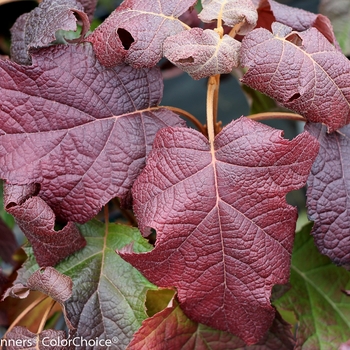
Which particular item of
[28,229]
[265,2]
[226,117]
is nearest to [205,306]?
[28,229]

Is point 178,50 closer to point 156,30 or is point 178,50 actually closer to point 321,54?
point 156,30

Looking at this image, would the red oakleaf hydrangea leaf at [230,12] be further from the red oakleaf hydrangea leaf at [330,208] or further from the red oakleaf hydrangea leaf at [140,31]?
the red oakleaf hydrangea leaf at [330,208]

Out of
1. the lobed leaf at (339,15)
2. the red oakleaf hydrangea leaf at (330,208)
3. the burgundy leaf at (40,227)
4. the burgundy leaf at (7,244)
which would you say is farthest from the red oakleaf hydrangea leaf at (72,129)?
the lobed leaf at (339,15)

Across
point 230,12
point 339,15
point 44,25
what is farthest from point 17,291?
point 339,15

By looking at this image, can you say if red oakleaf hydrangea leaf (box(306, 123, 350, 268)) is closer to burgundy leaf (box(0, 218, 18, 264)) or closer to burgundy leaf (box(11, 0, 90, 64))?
burgundy leaf (box(11, 0, 90, 64))

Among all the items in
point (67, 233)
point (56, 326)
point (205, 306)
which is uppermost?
point (67, 233)

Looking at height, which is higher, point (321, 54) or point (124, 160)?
point (321, 54)

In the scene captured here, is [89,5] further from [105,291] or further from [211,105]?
[105,291]

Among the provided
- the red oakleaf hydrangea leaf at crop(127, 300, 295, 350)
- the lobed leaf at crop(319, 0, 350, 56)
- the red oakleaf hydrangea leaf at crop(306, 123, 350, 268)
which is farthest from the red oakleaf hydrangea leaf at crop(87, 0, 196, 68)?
the lobed leaf at crop(319, 0, 350, 56)

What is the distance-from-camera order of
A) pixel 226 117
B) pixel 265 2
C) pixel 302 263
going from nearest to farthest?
pixel 265 2
pixel 302 263
pixel 226 117
